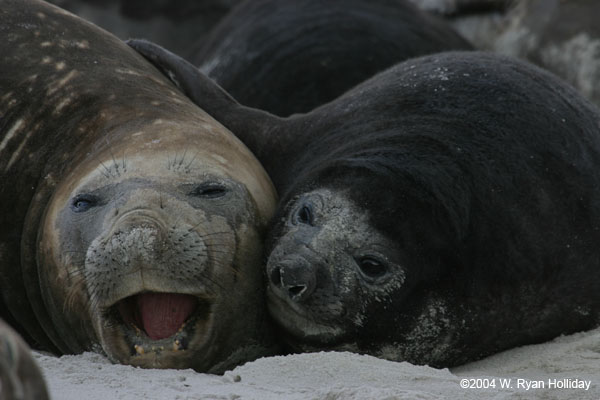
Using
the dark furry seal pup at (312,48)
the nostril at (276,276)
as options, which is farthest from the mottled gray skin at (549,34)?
the nostril at (276,276)

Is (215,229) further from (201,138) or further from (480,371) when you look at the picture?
(480,371)

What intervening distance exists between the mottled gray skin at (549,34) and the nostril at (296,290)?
4.28 m

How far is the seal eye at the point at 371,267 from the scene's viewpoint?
3898 millimetres

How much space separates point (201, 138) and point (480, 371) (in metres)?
1.52

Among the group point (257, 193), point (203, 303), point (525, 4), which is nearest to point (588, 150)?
point (257, 193)

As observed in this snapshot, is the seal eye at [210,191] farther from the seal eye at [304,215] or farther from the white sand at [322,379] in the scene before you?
the white sand at [322,379]

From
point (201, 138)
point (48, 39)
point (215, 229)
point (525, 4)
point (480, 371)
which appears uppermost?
point (525, 4)

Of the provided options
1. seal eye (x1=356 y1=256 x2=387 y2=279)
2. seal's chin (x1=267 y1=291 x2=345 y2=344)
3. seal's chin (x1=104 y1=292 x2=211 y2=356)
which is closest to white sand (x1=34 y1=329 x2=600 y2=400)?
seal's chin (x1=104 y1=292 x2=211 y2=356)

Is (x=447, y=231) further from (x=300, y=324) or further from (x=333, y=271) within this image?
(x=300, y=324)

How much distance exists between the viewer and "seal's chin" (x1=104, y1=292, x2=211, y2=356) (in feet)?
12.2

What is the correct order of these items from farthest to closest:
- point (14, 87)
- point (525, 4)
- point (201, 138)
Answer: point (525, 4) < point (14, 87) < point (201, 138)

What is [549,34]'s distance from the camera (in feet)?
25.8

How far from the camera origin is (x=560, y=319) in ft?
13.8

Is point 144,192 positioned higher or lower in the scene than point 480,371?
higher
